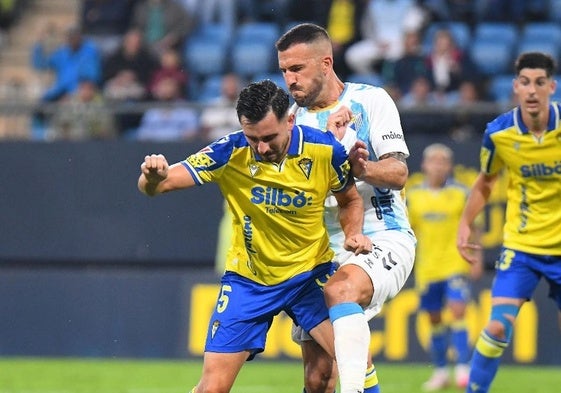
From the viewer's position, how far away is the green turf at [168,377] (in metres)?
12.7

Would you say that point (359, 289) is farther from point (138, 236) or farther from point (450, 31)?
point (450, 31)

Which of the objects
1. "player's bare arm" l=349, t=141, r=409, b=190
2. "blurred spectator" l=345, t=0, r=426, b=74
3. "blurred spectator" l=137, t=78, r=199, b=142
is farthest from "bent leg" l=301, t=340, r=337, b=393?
"blurred spectator" l=345, t=0, r=426, b=74

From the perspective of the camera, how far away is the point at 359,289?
302 inches

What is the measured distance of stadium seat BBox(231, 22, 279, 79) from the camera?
18.3 m

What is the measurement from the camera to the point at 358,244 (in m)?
7.60

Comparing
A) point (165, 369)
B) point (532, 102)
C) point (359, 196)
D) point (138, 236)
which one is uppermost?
point (532, 102)

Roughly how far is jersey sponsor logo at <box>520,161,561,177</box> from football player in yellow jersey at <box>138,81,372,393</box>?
98.7 inches

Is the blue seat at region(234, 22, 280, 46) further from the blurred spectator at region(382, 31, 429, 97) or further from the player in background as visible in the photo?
the player in background

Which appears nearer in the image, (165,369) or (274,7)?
(165,369)

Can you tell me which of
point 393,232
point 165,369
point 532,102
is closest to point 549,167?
point 532,102

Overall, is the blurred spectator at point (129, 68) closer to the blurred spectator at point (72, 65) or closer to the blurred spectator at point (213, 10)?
the blurred spectator at point (72, 65)

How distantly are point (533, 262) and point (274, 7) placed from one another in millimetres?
9954

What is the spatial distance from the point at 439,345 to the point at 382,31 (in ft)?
18.4

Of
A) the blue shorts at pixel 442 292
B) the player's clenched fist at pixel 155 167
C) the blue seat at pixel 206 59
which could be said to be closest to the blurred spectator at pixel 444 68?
the blue seat at pixel 206 59
